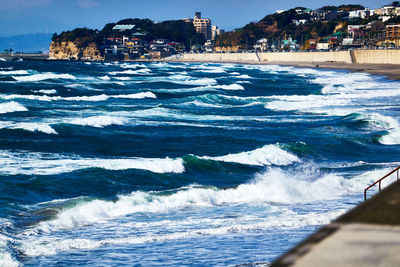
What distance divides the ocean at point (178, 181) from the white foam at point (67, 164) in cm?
5

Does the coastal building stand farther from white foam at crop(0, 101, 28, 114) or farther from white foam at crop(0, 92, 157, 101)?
white foam at crop(0, 101, 28, 114)

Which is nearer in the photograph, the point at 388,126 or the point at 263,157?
the point at 263,157

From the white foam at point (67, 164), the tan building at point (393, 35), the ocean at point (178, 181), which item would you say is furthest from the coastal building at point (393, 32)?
the white foam at point (67, 164)

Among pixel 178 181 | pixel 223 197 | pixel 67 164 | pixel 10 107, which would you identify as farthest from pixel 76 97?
pixel 223 197

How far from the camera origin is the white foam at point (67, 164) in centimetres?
1811

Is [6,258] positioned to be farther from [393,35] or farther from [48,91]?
[393,35]

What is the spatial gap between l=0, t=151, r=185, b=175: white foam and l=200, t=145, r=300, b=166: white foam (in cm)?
205

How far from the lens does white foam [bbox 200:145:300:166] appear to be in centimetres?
2067

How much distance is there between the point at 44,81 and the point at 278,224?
199 feet

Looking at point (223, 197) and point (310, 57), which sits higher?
point (310, 57)

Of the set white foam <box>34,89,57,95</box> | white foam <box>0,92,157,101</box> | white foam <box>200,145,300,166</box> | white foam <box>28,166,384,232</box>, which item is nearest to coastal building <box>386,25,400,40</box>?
white foam <box>0,92,157,101</box>

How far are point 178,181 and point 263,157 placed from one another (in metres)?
4.57

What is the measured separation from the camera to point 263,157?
69.8 feet

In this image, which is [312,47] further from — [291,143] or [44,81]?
[291,143]
